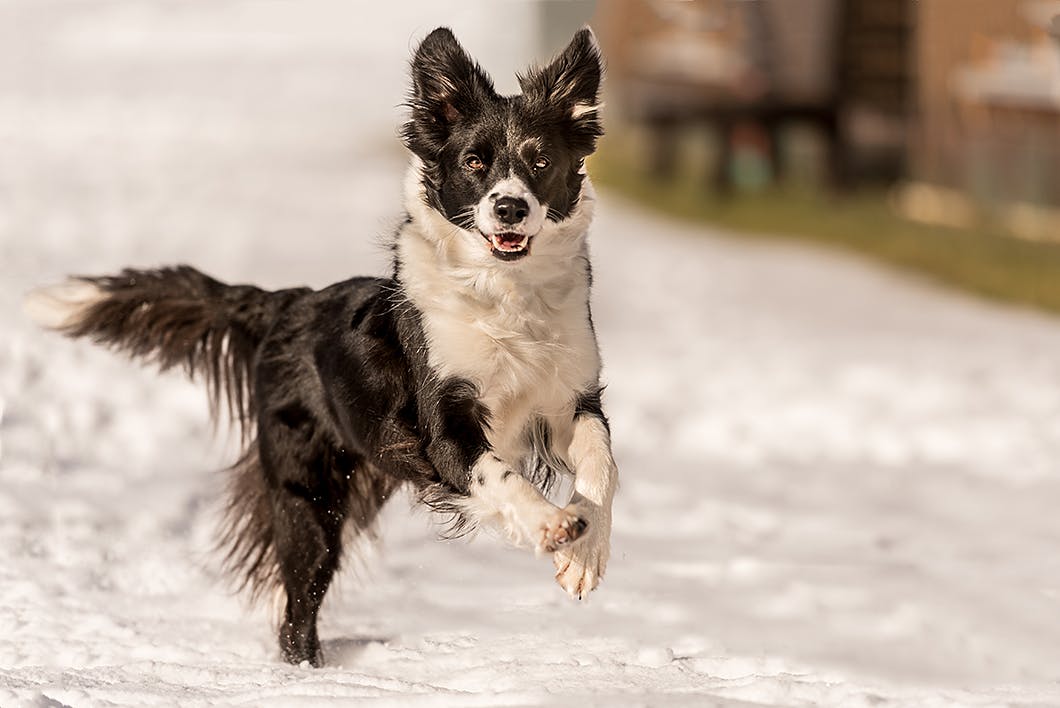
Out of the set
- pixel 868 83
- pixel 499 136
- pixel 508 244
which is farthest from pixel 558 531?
pixel 868 83

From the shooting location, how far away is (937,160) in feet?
50.9

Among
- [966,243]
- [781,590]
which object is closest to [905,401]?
[781,590]

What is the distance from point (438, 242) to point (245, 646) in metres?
1.78

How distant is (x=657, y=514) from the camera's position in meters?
7.58

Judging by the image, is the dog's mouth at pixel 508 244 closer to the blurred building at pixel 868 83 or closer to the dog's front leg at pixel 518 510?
the dog's front leg at pixel 518 510

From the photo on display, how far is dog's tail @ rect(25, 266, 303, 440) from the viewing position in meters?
5.57

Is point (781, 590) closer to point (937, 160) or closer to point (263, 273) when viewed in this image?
point (263, 273)

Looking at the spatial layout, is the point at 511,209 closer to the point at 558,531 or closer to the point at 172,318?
the point at 558,531

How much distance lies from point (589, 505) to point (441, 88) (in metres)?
1.46

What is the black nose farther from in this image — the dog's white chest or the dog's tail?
the dog's tail

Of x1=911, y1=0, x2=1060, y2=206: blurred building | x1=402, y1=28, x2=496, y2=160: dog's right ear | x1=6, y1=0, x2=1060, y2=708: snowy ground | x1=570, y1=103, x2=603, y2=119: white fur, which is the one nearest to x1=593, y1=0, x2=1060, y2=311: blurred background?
x1=911, y1=0, x2=1060, y2=206: blurred building

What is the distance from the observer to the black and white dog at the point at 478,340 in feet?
14.8

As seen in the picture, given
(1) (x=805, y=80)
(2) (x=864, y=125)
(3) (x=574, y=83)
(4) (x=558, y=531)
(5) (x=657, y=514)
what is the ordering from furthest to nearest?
(1) (x=805, y=80) → (2) (x=864, y=125) → (5) (x=657, y=514) → (3) (x=574, y=83) → (4) (x=558, y=531)

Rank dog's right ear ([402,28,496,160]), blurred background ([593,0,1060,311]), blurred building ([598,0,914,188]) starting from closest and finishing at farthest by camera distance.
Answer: dog's right ear ([402,28,496,160]) < blurred background ([593,0,1060,311]) < blurred building ([598,0,914,188])
